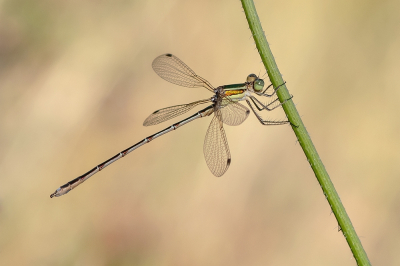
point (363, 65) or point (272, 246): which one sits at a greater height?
point (363, 65)

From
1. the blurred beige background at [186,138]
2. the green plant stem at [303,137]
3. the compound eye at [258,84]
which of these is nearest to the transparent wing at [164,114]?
the compound eye at [258,84]

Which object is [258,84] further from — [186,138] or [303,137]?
[186,138]

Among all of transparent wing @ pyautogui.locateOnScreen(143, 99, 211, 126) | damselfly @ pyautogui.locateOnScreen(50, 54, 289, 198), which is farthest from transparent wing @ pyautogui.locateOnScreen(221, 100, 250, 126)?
transparent wing @ pyautogui.locateOnScreen(143, 99, 211, 126)

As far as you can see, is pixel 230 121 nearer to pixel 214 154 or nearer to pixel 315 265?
pixel 214 154

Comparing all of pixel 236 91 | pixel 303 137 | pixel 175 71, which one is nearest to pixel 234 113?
pixel 236 91

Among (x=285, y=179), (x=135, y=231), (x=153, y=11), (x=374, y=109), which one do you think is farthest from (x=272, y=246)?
(x=153, y=11)

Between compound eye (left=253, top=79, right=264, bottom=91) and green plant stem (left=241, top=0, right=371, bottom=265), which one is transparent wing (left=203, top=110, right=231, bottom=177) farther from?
green plant stem (left=241, top=0, right=371, bottom=265)
